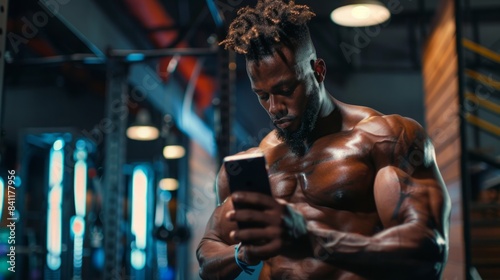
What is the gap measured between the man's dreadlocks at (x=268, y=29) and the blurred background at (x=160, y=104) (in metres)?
0.89

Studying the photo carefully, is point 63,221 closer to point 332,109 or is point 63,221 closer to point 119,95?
point 119,95

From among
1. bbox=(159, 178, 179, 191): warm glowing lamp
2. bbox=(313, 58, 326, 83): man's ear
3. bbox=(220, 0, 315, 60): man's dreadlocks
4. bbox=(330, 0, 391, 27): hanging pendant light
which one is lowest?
bbox=(159, 178, 179, 191): warm glowing lamp

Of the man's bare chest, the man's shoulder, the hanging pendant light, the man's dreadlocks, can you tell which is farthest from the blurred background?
the man's shoulder

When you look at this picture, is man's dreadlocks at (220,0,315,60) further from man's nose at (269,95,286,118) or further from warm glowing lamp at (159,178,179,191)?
warm glowing lamp at (159,178,179,191)

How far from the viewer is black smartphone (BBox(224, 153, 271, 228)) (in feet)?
4.44

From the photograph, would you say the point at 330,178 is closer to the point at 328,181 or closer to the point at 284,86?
the point at 328,181

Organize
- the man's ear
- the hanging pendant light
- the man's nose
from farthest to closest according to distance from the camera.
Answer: the hanging pendant light → the man's ear → the man's nose

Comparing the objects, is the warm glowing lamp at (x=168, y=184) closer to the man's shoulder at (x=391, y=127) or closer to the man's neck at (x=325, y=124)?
the man's neck at (x=325, y=124)

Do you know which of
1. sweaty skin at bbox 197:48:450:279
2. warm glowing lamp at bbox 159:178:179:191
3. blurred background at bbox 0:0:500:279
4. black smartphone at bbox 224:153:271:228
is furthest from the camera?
warm glowing lamp at bbox 159:178:179:191

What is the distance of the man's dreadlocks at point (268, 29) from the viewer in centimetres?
173

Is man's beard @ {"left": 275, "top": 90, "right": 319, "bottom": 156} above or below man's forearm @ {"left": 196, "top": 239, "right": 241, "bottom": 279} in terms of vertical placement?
above

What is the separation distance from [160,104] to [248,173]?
7.74 m

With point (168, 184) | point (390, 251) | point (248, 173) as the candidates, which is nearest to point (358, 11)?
point (390, 251)

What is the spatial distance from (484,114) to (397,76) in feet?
4.11
